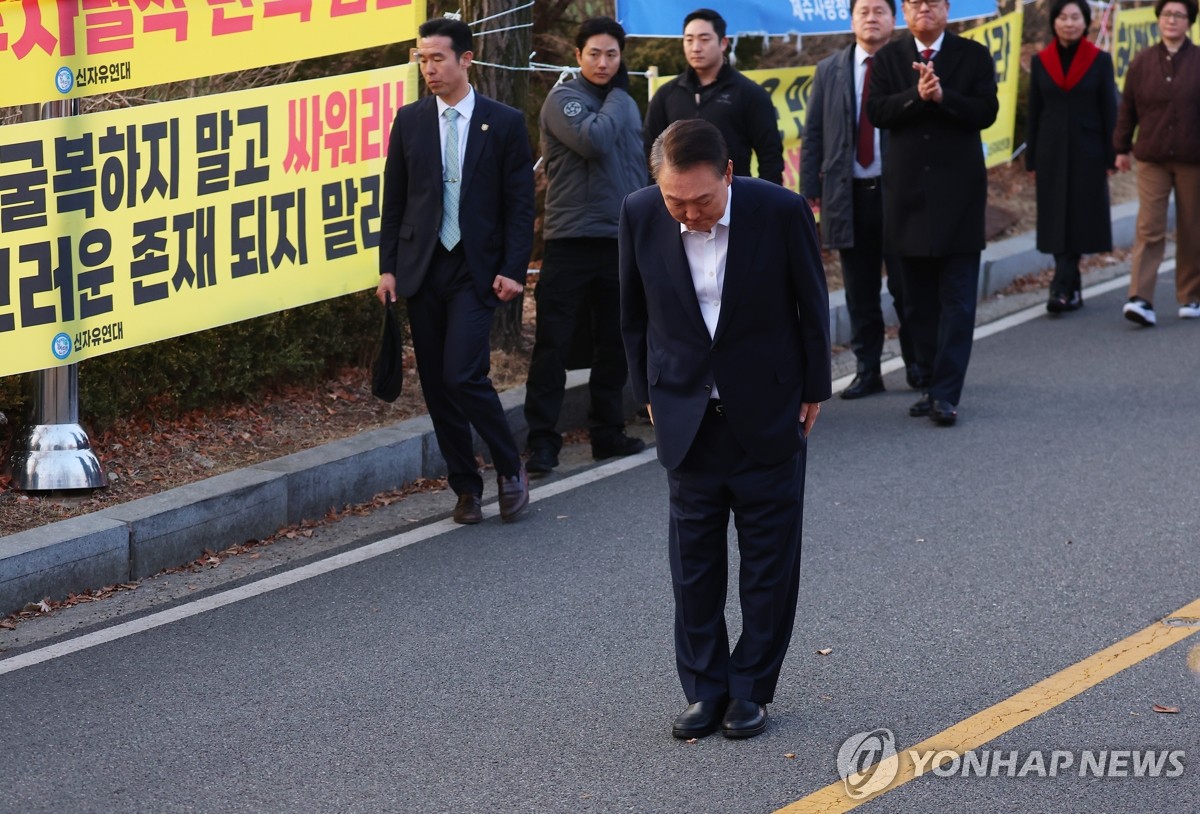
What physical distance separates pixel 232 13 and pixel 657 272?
3215 mm

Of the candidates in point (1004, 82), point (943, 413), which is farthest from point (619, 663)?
point (1004, 82)

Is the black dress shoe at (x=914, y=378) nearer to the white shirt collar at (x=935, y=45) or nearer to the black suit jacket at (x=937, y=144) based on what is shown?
the black suit jacket at (x=937, y=144)

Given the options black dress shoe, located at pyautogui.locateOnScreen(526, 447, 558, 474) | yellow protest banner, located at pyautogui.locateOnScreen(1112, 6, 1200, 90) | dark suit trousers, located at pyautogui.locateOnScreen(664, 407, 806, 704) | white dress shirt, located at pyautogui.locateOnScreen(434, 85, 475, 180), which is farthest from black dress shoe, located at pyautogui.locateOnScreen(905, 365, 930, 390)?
yellow protest banner, located at pyautogui.locateOnScreen(1112, 6, 1200, 90)

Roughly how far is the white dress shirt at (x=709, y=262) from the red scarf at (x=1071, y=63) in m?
6.44

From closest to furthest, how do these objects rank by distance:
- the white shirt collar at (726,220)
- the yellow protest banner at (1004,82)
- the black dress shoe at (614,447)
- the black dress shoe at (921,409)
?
the white shirt collar at (726,220)
the black dress shoe at (614,447)
the black dress shoe at (921,409)
the yellow protest banner at (1004,82)

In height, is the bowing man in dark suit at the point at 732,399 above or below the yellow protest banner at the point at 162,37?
below

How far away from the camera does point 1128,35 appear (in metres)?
14.7

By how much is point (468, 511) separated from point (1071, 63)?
5.55 meters

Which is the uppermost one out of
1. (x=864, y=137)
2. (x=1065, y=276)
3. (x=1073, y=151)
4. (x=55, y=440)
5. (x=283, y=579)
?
(x=864, y=137)

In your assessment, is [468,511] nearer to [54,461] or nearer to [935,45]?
[54,461]

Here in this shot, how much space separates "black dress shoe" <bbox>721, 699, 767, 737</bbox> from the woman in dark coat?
634 cm

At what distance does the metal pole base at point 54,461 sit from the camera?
6418 millimetres

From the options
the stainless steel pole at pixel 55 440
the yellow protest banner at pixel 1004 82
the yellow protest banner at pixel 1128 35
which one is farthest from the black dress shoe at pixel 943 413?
the yellow protest banner at pixel 1128 35

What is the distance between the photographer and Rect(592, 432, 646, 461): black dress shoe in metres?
7.67
